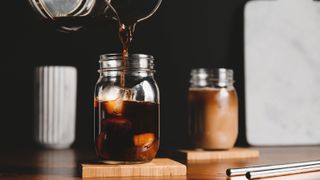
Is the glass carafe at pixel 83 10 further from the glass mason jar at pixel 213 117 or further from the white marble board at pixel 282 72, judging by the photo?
the white marble board at pixel 282 72

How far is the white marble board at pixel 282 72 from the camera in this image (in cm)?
148

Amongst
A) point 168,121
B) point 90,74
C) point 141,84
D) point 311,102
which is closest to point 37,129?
point 90,74

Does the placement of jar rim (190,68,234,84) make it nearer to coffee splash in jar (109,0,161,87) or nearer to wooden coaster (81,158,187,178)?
coffee splash in jar (109,0,161,87)

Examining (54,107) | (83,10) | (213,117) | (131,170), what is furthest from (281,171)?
(54,107)

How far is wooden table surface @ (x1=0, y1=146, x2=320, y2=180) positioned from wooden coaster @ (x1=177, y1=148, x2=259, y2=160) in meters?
0.03

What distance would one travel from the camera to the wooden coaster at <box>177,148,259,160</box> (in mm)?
1117

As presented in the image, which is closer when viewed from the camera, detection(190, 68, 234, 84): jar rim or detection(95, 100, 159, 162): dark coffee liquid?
detection(95, 100, 159, 162): dark coffee liquid

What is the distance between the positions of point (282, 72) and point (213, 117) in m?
0.38

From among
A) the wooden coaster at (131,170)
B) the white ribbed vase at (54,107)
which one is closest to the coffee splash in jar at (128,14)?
the wooden coaster at (131,170)

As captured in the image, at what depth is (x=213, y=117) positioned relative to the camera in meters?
1.20


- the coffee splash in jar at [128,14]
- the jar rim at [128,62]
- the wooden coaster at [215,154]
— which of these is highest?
the coffee splash in jar at [128,14]

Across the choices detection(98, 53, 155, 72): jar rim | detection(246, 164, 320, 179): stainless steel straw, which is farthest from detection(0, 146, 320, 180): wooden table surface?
detection(98, 53, 155, 72): jar rim

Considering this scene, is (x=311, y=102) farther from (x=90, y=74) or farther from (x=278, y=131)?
(x=90, y=74)

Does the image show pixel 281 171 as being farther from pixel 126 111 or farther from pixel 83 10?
pixel 83 10
